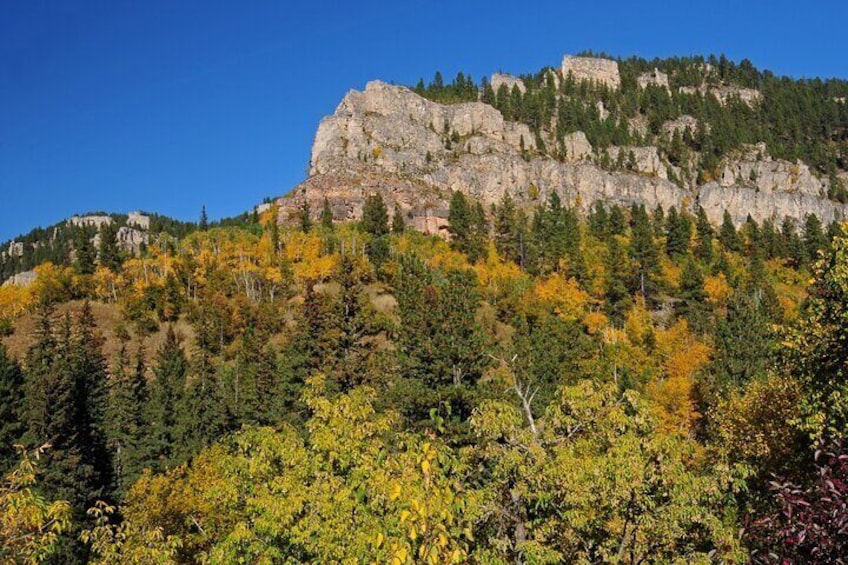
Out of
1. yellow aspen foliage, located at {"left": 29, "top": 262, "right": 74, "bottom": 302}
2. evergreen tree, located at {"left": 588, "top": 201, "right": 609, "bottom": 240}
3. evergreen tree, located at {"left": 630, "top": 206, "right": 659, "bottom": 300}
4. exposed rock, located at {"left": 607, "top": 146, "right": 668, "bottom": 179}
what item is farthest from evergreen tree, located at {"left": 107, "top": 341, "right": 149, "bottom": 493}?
exposed rock, located at {"left": 607, "top": 146, "right": 668, "bottom": 179}

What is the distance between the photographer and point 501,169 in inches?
5827

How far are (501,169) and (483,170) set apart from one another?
4814 mm

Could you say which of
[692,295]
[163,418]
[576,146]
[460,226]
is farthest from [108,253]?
[576,146]

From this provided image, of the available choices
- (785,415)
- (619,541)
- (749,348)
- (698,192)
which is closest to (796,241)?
(698,192)

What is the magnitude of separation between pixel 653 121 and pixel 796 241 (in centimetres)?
9556

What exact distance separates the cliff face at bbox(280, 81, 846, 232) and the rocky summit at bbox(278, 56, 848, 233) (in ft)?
0.91

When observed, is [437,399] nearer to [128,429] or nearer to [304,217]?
[128,429]

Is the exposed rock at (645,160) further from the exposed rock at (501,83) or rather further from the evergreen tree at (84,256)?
the evergreen tree at (84,256)

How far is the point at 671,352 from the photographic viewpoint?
6831 centimetres

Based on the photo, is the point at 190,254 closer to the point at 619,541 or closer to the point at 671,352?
the point at 671,352

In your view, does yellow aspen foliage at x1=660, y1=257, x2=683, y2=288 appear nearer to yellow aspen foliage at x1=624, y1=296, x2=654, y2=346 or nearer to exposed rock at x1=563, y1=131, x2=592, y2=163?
yellow aspen foliage at x1=624, y1=296, x2=654, y2=346

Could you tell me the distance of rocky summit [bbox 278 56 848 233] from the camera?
133125mm

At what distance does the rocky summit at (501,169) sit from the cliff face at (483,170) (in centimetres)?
28

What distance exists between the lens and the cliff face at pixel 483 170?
13600 centimetres
